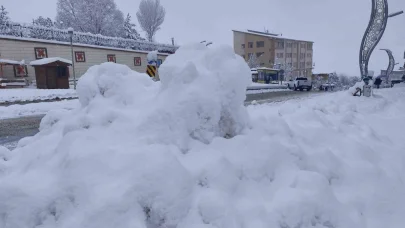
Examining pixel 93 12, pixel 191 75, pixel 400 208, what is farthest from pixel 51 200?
pixel 93 12

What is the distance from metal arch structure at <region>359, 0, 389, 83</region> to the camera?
46.8 ft

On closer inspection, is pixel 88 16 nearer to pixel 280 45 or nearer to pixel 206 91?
pixel 280 45

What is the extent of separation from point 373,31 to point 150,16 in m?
39.8

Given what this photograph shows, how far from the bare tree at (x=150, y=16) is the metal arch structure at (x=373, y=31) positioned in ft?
127

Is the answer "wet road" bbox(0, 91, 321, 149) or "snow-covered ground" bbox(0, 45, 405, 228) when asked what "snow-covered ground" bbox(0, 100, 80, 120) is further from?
"snow-covered ground" bbox(0, 45, 405, 228)

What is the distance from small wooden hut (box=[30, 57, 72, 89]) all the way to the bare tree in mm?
29111

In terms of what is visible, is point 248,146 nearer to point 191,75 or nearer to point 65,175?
point 191,75

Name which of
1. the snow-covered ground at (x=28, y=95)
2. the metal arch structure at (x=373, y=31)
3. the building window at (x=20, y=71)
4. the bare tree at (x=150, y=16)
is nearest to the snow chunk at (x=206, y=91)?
the metal arch structure at (x=373, y=31)

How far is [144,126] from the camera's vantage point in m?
3.04

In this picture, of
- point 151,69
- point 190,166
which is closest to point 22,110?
point 151,69

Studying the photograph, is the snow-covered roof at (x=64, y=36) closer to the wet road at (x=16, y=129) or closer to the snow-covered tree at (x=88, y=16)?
the snow-covered tree at (x=88, y=16)

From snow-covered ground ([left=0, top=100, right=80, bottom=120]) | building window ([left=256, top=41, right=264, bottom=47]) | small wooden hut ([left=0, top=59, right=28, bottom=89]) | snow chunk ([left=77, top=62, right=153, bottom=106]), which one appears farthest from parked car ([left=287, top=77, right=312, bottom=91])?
building window ([left=256, top=41, right=264, bottom=47])

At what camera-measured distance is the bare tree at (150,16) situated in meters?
47.7

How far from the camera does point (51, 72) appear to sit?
20797mm
